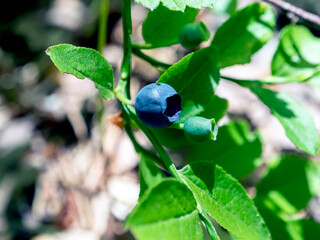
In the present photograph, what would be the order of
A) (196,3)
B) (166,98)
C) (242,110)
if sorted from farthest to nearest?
(242,110) → (196,3) → (166,98)

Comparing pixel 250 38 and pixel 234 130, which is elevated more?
pixel 250 38

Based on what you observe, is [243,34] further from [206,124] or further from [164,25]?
[206,124]

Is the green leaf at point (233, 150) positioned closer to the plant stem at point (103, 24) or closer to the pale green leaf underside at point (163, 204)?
the pale green leaf underside at point (163, 204)

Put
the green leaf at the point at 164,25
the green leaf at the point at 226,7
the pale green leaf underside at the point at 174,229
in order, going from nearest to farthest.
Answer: the pale green leaf underside at the point at 174,229, the green leaf at the point at 164,25, the green leaf at the point at 226,7

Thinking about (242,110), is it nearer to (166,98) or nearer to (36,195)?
(36,195)

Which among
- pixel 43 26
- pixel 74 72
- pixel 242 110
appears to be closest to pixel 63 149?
pixel 43 26

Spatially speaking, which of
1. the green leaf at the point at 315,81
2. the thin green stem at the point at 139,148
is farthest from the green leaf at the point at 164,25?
the green leaf at the point at 315,81

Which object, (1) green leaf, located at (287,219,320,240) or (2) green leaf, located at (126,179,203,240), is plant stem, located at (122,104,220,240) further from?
(1) green leaf, located at (287,219,320,240)
